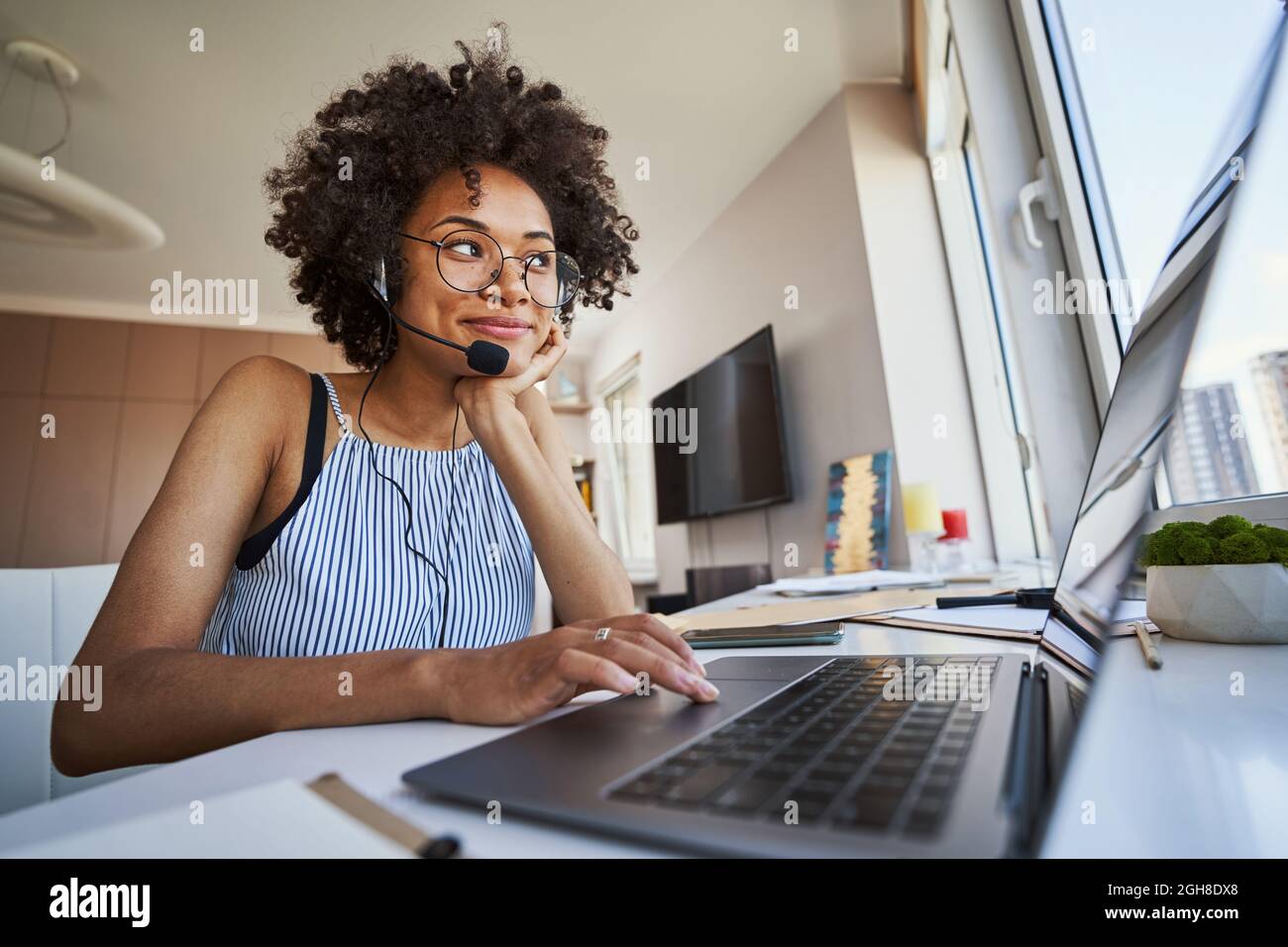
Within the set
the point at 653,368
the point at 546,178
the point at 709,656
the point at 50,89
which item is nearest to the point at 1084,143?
the point at 546,178

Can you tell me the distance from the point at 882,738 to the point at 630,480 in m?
5.21

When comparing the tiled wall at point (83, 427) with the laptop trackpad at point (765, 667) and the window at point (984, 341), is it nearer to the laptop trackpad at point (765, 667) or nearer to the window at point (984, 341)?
the window at point (984, 341)

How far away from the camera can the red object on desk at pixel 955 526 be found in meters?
2.14

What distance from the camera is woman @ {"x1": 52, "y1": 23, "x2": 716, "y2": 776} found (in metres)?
0.51

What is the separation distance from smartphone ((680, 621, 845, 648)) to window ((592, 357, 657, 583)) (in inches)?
151

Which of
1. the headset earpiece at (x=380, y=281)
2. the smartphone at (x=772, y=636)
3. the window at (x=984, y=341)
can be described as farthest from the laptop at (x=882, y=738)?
the window at (x=984, y=341)

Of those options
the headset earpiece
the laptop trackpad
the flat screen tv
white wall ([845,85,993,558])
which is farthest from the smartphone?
the flat screen tv

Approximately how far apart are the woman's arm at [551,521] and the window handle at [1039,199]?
138cm

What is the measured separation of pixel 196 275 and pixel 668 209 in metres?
3.05

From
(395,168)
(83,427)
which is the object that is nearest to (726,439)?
(395,168)

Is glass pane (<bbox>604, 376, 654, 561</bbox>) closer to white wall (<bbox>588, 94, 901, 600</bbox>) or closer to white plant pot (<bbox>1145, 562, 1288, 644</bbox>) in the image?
white wall (<bbox>588, 94, 901, 600</bbox>)

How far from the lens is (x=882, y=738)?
1.07ft

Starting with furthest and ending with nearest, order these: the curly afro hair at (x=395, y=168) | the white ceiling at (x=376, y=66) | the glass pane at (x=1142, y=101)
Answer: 1. the white ceiling at (x=376, y=66)
2. the curly afro hair at (x=395, y=168)
3. the glass pane at (x=1142, y=101)

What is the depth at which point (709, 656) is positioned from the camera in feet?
2.51
